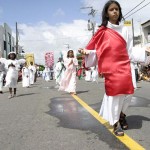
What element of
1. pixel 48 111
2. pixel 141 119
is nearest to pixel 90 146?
pixel 141 119

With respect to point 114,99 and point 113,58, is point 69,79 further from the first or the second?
point 113,58

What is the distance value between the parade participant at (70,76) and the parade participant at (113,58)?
30.3ft

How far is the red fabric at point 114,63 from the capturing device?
6.23 m

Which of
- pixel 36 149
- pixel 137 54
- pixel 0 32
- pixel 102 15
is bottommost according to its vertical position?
pixel 36 149

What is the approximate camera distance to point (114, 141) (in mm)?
5848

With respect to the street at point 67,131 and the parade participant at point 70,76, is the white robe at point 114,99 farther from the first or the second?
the parade participant at point 70,76

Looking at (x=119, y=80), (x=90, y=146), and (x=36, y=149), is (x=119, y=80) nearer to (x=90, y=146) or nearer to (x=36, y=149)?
(x=90, y=146)

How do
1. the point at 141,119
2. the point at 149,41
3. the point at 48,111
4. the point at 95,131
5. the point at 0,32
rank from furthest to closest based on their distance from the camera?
the point at 0,32 < the point at 149,41 < the point at 48,111 < the point at 141,119 < the point at 95,131

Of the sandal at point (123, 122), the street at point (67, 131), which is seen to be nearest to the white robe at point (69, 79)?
the street at point (67, 131)

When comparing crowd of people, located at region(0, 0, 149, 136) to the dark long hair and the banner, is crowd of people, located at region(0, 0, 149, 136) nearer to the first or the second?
the dark long hair

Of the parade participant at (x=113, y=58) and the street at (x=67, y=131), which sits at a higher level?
the parade participant at (x=113, y=58)

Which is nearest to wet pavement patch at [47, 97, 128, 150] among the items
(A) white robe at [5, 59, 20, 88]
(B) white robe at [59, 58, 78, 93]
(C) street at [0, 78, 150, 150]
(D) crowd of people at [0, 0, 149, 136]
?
(C) street at [0, 78, 150, 150]

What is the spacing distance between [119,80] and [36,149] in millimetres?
1606

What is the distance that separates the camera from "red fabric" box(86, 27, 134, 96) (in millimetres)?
6230
